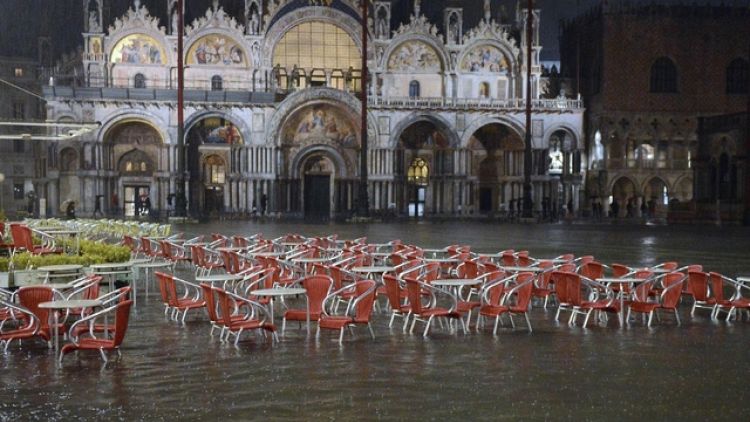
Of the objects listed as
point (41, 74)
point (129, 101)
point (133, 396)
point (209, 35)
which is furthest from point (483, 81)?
point (133, 396)

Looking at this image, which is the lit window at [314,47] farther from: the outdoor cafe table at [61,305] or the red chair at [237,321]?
the outdoor cafe table at [61,305]

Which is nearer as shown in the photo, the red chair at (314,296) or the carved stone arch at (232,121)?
the red chair at (314,296)

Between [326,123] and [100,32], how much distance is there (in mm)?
15140

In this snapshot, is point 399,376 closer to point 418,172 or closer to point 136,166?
point 136,166

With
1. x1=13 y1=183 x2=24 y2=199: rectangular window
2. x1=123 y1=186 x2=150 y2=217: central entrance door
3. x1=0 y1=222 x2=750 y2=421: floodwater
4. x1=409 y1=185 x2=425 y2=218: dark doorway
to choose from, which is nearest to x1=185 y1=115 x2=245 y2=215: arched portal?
x1=123 y1=186 x2=150 y2=217: central entrance door

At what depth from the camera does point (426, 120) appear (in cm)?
5178

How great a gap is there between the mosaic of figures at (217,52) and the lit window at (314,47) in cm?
243


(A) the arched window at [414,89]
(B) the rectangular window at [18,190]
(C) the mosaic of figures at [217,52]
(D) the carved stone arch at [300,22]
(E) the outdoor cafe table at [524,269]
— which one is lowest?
(E) the outdoor cafe table at [524,269]

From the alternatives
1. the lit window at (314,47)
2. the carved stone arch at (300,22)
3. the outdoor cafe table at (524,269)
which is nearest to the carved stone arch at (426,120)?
the lit window at (314,47)

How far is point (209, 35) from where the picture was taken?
172 ft

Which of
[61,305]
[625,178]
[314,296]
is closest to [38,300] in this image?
[61,305]

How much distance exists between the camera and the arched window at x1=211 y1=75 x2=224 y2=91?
52469 millimetres

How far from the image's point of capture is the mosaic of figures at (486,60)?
179ft

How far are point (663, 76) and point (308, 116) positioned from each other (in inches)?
985
